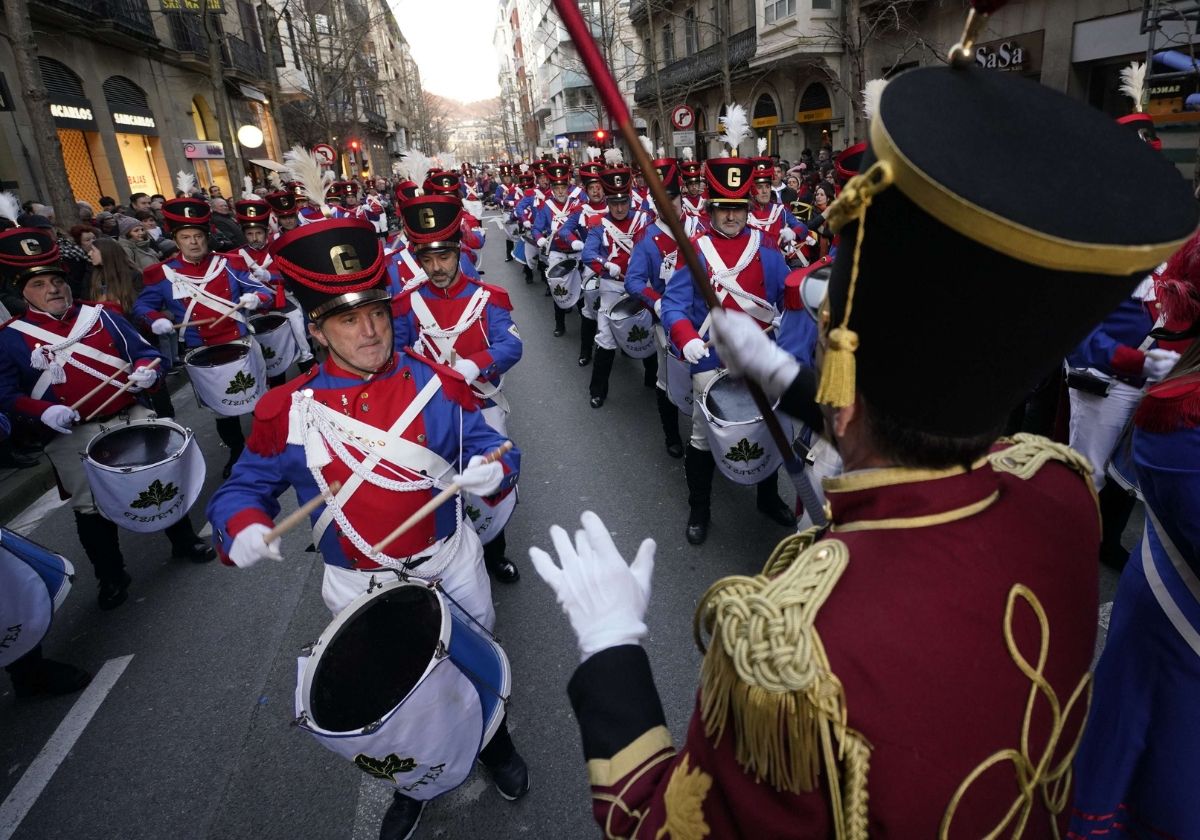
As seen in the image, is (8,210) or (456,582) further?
(8,210)

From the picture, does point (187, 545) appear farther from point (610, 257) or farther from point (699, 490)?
point (610, 257)

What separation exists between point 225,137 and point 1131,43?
19711mm

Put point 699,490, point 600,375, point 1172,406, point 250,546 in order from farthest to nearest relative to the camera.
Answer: point 600,375 → point 699,490 → point 250,546 → point 1172,406

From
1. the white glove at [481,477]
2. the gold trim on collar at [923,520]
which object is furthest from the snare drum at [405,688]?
the gold trim on collar at [923,520]

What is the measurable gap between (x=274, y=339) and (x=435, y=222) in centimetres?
292

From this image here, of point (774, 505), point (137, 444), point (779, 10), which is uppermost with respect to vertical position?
point (779, 10)

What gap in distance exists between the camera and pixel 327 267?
2637 mm

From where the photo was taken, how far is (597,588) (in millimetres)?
1527

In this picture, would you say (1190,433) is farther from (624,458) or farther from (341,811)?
(624,458)

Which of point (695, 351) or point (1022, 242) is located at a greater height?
point (1022, 242)

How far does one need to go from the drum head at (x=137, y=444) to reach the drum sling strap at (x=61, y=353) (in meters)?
0.46

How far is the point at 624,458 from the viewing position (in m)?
6.16

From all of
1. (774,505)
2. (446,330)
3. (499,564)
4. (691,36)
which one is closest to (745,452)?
(774,505)

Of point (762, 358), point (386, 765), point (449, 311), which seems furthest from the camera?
point (449, 311)
